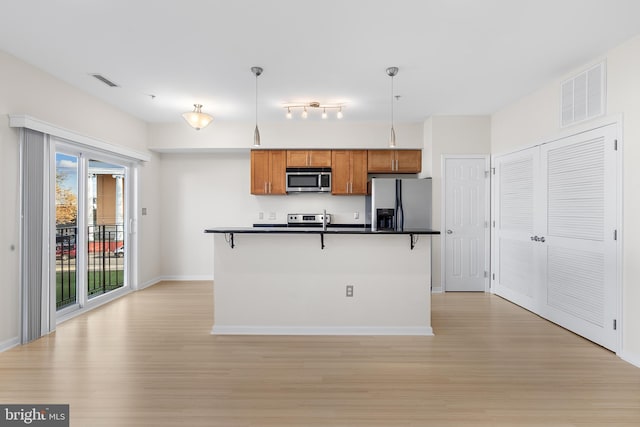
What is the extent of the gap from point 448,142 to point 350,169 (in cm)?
158

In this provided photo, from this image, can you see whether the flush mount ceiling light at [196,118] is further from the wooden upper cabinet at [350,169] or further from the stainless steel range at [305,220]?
the stainless steel range at [305,220]

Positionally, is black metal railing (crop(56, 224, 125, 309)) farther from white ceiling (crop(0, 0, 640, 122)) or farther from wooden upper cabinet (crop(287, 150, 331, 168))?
wooden upper cabinet (crop(287, 150, 331, 168))

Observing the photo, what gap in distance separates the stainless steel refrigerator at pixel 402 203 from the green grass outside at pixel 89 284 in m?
4.05

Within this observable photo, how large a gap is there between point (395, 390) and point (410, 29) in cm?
276

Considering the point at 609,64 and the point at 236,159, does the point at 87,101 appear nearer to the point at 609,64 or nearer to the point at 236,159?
the point at 236,159

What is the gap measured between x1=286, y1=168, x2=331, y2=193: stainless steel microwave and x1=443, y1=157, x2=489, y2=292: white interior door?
1.89 metres

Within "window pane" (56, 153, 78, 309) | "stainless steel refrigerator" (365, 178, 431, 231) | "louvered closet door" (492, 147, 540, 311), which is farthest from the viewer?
"stainless steel refrigerator" (365, 178, 431, 231)

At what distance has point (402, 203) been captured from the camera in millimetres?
5090

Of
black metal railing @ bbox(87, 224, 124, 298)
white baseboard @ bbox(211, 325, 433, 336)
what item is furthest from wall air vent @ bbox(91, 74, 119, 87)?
white baseboard @ bbox(211, 325, 433, 336)

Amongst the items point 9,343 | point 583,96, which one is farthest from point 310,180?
point 9,343

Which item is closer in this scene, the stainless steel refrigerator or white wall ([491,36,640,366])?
white wall ([491,36,640,366])

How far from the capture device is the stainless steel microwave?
5.53 m

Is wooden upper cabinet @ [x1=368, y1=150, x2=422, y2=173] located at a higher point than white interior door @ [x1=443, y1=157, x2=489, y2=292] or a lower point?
higher
